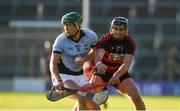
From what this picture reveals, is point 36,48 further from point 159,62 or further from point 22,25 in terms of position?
point 159,62

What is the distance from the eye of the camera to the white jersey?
12906 millimetres

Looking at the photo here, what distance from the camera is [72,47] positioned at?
510 inches

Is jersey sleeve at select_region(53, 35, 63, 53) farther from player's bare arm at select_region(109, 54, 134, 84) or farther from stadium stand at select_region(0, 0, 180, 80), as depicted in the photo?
stadium stand at select_region(0, 0, 180, 80)

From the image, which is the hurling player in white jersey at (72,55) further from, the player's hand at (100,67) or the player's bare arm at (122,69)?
the player's bare arm at (122,69)

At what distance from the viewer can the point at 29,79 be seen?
32469 mm

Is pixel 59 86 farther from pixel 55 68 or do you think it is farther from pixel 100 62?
pixel 100 62

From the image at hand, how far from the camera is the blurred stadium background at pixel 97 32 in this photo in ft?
105

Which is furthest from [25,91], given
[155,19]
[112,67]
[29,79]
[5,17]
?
[112,67]

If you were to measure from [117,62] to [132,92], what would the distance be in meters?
0.52

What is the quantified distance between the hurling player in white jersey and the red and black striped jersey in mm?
184

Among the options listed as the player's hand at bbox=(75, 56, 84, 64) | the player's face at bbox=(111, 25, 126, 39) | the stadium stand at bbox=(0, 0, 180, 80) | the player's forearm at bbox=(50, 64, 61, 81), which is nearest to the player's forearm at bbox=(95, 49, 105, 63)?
the player's hand at bbox=(75, 56, 84, 64)

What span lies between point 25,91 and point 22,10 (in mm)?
4370

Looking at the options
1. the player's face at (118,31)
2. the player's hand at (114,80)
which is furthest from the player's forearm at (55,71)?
the player's face at (118,31)

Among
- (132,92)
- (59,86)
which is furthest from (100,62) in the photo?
(59,86)
